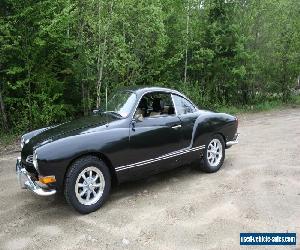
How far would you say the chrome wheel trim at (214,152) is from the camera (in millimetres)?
7223

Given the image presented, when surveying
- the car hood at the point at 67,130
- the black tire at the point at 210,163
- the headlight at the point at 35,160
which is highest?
the car hood at the point at 67,130

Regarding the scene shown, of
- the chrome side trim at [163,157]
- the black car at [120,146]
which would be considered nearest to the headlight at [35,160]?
the black car at [120,146]

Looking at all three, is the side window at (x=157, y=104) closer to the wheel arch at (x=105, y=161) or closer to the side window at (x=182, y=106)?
the side window at (x=182, y=106)

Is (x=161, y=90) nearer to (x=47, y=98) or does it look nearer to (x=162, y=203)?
(x=162, y=203)

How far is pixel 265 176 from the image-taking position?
6941mm

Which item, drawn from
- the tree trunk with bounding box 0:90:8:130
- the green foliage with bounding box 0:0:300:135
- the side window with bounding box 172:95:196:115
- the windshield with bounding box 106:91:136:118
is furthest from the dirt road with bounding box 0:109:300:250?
the green foliage with bounding box 0:0:300:135

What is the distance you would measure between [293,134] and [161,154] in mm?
5624

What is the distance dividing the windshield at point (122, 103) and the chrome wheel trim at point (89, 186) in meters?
1.05

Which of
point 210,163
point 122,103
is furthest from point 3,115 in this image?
Result: point 210,163

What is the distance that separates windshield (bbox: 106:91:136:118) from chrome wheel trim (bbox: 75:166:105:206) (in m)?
1.05

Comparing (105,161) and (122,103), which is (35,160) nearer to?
(105,161)

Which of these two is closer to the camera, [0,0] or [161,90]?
[161,90]

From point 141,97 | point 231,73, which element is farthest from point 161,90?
point 231,73

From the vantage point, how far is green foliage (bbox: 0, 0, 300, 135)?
9883 millimetres
